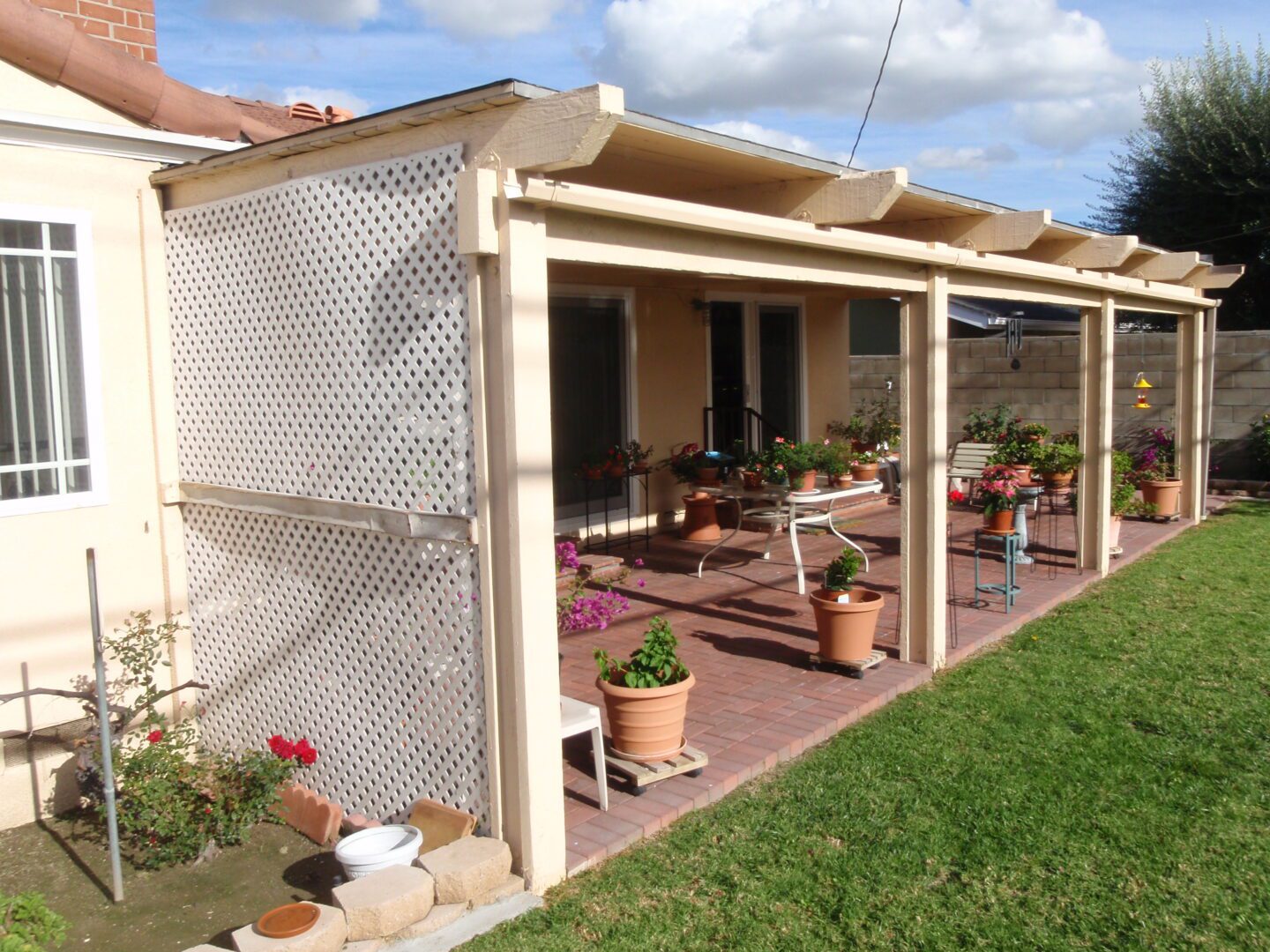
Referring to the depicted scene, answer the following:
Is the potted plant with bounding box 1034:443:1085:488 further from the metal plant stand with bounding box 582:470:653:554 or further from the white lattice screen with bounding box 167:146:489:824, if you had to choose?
the white lattice screen with bounding box 167:146:489:824

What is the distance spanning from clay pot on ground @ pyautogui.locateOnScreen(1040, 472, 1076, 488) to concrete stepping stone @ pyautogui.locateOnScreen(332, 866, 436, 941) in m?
8.48

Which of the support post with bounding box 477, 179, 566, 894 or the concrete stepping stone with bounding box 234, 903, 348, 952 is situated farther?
the support post with bounding box 477, 179, 566, 894

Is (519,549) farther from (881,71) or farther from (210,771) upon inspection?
(881,71)

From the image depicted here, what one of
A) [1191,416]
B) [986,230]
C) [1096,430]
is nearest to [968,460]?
[1191,416]

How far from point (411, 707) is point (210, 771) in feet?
3.64

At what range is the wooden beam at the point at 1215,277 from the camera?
1073cm

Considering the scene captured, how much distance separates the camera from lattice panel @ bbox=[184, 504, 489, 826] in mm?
3918

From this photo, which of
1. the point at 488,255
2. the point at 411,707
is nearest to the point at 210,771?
the point at 411,707

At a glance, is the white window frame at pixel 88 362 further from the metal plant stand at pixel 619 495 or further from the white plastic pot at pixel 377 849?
the metal plant stand at pixel 619 495

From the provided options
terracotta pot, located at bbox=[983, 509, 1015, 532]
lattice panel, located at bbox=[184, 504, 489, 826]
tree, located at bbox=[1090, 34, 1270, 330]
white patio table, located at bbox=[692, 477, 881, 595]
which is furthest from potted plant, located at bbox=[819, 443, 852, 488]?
tree, located at bbox=[1090, 34, 1270, 330]

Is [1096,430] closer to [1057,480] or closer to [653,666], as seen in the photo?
[1057,480]

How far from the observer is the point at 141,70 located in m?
4.98

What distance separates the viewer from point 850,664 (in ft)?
19.5

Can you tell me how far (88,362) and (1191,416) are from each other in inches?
421
